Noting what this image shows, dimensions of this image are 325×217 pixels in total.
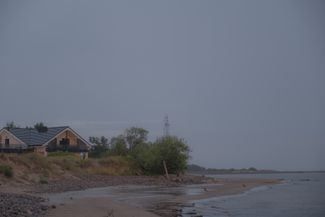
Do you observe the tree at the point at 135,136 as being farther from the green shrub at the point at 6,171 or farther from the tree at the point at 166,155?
the green shrub at the point at 6,171

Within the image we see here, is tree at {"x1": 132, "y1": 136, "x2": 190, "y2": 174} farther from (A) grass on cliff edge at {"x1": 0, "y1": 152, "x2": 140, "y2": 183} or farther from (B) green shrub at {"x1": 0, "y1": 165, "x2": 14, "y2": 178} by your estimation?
(B) green shrub at {"x1": 0, "y1": 165, "x2": 14, "y2": 178}

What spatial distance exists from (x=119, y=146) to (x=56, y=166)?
2185 cm

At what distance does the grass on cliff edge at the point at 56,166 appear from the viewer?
174 ft

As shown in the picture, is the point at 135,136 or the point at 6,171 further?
the point at 135,136

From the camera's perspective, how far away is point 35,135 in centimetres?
8188

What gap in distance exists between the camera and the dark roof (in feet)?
261

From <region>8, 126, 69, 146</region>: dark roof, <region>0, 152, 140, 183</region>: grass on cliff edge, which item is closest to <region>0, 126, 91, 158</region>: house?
<region>8, 126, 69, 146</region>: dark roof

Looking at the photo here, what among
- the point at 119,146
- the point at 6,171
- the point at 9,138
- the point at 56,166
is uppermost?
the point at 9,138

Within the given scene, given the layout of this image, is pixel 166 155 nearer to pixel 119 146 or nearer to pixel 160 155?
pixel 160 155

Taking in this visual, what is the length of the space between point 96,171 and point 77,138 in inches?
640

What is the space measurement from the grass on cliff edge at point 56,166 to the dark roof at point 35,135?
7.85 metres

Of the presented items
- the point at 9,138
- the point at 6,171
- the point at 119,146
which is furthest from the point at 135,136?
the point at 6,171

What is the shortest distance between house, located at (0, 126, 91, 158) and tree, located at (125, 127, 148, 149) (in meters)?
7.43

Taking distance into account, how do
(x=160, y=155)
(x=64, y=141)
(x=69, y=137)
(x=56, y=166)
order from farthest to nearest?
(x=69, y=137) → (x=64, y=141) → (x=160, y=155) → (x=56, y=166)
